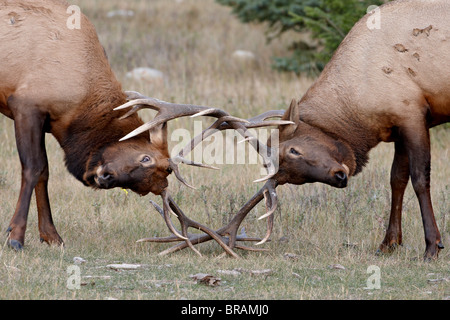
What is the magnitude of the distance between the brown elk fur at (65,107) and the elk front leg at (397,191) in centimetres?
276

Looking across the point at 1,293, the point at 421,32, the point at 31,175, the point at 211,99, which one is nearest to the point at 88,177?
the point at 31,175

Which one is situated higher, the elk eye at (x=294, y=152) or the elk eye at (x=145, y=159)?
the elk eye at (x=294, y=152)

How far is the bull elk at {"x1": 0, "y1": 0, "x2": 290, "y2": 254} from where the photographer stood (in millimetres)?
7938

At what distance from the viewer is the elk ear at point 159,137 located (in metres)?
8.09

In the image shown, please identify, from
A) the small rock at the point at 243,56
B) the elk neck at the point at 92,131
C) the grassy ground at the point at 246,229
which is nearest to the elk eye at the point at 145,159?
the elk neck at the point at 92,131

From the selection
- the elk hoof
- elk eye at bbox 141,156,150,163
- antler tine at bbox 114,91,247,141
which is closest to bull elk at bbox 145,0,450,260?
antler tine at bbox 114,91,247,141

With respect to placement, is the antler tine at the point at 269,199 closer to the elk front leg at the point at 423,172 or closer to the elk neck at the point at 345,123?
the elk neck at the point at 345,123

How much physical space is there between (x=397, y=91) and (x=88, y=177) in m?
3.42

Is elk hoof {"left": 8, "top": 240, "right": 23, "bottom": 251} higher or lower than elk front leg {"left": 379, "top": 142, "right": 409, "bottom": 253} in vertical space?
lower

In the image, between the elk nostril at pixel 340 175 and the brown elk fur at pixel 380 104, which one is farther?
the brown elk fur at pixel 380 104

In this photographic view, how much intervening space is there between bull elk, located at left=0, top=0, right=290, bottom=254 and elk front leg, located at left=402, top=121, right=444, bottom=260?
6.01ft

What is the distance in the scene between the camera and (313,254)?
329 inches

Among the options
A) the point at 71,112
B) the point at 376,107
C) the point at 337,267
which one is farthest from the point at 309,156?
the point at 71,112

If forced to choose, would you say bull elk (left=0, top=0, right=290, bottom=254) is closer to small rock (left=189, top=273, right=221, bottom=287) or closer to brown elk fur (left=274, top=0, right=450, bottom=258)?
brown elk fur (left=274, top=0, right=450, bottom=258)
